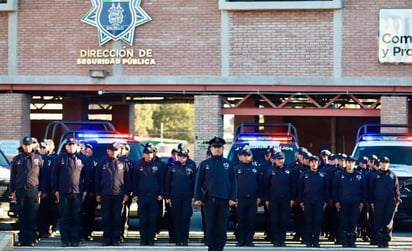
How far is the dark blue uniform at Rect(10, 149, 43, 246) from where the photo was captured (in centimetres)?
1520

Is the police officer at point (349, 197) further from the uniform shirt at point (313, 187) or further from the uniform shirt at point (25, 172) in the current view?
the uniform shirt at point (25, 172)

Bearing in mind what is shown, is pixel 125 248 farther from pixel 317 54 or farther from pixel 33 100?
pixel 33 100

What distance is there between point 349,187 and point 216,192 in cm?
334

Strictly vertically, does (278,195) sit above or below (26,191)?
below

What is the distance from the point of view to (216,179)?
13.6 meters

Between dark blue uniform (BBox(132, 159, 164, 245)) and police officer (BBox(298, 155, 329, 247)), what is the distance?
2.59 meters

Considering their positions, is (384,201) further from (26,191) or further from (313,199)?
(26,191)

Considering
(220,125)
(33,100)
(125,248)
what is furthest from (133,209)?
(33,100)

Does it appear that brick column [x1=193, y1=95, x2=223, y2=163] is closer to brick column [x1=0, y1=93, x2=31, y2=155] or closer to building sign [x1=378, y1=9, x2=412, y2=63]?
building sign [x1=378, y1=9, x2=412, y2=63]

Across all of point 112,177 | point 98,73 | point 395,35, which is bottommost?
point 112,177

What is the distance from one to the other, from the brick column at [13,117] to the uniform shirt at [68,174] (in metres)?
9.02

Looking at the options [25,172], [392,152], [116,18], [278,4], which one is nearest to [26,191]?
[25,172]

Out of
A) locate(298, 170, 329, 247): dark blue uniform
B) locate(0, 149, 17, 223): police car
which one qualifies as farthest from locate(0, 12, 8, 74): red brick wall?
locate(298, 170, 329, 247): dark blue uniform

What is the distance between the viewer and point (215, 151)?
539 inches
